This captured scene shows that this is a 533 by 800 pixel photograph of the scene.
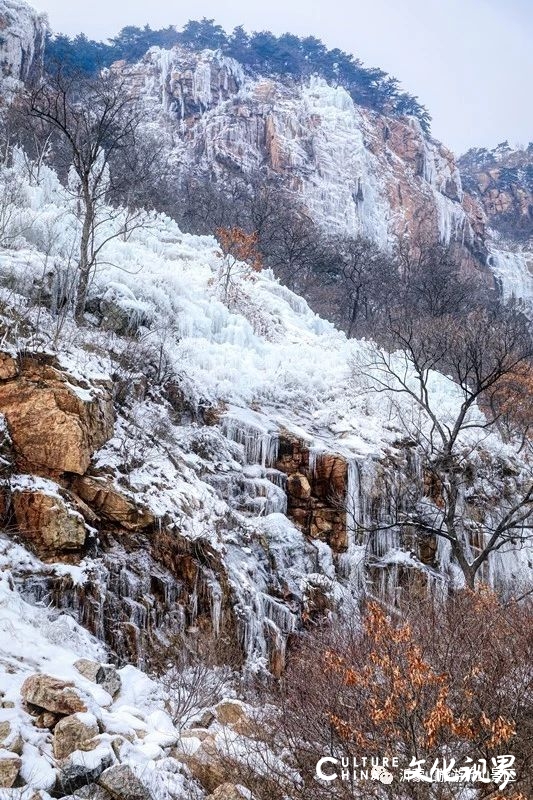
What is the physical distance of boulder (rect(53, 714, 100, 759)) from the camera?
387 centimetres

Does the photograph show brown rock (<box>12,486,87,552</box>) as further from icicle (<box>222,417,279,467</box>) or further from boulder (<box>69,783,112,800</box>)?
icicle (<box>222,417,279,467</box>)

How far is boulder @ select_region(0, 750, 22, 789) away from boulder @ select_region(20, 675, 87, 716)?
1.68ft

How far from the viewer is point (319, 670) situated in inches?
207

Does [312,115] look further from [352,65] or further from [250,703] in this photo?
[250,703]

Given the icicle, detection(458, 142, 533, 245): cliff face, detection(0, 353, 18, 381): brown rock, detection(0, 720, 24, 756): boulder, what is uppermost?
detection(458, 142, 533, 245): cliff face

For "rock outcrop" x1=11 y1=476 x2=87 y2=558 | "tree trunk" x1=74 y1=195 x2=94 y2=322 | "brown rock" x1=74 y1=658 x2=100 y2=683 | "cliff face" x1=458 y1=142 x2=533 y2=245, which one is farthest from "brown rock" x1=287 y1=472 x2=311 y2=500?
"cliff face" x1=458 y1=142 x2=533 y2=245

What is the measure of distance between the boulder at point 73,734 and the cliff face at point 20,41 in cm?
3926

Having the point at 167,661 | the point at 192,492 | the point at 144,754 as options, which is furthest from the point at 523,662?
the point at 192,492

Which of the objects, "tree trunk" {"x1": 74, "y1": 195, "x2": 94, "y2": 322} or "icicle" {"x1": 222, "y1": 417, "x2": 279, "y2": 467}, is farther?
"icicle" {"x1": 222, "y1": 417, "x2": 279, "y2": 467}

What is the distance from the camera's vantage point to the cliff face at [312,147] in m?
43.3

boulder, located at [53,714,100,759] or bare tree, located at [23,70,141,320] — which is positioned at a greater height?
bare tree, located at [23,70,141,320]

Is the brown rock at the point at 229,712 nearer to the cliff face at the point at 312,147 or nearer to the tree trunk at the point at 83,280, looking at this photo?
the tree trunk at the point at 83,280

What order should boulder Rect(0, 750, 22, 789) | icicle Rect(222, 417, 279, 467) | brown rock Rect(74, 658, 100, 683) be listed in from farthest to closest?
icicle Rect(222, 417, 279, 467) → brown rock Rect(74, 658, 100, 683) → boulder Rect(0, 750, 22, 789)

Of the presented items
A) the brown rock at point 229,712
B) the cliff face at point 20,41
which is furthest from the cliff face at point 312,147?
the brown rock at point 229,712
